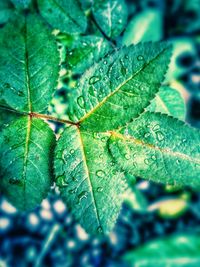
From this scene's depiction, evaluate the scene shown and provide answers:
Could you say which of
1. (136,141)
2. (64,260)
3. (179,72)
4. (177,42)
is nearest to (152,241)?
(64,260)

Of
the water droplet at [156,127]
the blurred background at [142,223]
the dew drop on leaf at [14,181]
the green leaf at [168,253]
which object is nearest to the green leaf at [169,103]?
the water droplet at [156,127]

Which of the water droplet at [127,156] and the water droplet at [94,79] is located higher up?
the water droplet at [94,79]

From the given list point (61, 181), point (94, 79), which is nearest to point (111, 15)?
point (94, 79)

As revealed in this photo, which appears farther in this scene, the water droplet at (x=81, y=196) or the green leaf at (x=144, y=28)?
the green leaf at (x=144, y=28)

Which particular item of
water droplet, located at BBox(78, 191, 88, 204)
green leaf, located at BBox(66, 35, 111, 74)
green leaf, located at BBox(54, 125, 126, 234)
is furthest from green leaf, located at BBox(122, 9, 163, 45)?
water droplet, located at BBox(78, 191, 88, 204)

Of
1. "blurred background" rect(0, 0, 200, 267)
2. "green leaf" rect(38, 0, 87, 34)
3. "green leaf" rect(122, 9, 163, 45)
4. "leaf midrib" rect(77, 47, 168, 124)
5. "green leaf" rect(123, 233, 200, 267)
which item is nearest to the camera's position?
"leaf midrib" rect(77, 47, 168, 124)

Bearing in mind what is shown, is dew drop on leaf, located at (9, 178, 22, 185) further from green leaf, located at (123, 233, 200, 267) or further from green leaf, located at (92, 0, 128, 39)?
green leaf, located at (123, 233, 200, 267)

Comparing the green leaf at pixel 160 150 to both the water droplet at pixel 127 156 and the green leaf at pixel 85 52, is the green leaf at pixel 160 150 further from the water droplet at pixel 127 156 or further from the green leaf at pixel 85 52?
the green leaf at pixel 85 52
